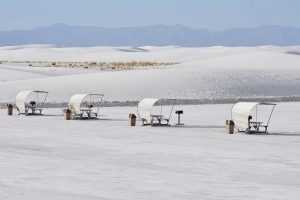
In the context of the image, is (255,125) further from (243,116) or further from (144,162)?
(144,162)

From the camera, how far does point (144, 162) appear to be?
17906 mm

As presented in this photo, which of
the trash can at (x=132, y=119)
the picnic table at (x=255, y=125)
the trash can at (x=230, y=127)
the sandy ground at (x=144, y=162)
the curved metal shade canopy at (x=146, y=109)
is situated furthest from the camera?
the curved metal shade canopy at (x=146, y=109)

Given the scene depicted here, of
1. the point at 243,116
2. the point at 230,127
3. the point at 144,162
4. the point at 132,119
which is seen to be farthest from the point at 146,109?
the point at 144,162

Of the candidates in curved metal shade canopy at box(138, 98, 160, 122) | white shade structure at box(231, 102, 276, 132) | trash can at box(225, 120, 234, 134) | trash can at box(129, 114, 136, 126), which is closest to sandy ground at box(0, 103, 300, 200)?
trash can at box(225, 120, 234, 134)

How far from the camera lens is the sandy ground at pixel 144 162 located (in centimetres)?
1386

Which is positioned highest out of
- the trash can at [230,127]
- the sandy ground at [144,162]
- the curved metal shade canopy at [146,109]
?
the curved metal shade canopy at [146,109]

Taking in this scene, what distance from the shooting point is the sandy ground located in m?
13.9

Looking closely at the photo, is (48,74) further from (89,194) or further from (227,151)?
(89,194)

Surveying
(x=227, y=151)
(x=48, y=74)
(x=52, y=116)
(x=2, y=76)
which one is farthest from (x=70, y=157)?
(x=48, y=74)

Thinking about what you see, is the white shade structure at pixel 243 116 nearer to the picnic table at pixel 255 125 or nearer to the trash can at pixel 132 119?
the picnic table at pixel 255 125

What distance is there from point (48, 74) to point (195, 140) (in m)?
43.3

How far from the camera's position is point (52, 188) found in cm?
1395

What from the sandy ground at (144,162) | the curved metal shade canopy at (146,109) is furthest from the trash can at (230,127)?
the curved metal shade canopy at (146,109)

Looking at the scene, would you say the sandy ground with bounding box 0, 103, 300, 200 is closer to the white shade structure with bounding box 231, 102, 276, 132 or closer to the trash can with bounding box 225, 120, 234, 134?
the trash can with bounding box 225, 120, 234, 134
